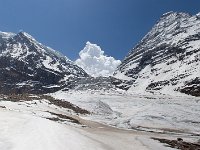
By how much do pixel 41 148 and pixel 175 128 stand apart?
3460 cm

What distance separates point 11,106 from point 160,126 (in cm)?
2062

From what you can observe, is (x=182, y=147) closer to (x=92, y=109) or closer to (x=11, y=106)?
(x=11, y=106)

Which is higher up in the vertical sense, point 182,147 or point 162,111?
point 162,111

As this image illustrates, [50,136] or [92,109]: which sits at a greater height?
[92,109]

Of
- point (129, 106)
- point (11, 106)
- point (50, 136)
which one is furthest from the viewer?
point (129, 106)

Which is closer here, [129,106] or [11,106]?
[11,106]

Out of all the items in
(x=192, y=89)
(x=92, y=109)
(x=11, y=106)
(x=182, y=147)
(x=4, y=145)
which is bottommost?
(x=4, y=145)

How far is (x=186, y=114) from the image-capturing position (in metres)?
62.3

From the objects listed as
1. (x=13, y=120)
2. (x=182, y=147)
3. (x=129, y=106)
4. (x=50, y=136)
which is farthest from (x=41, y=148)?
(x=129, y=106)

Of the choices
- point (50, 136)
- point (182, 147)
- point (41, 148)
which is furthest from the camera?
point (182, 147)

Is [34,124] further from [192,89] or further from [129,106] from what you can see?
[192,89]

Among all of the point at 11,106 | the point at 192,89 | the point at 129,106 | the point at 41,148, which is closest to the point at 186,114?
the point at 129,106

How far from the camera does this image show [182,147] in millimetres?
28922

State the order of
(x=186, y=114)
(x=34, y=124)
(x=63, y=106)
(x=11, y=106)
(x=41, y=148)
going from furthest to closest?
(x=186, y=114)
(x=63, y=106)
(x=11, y=106)
(x=34, y=124)
(x=41, y=148)
